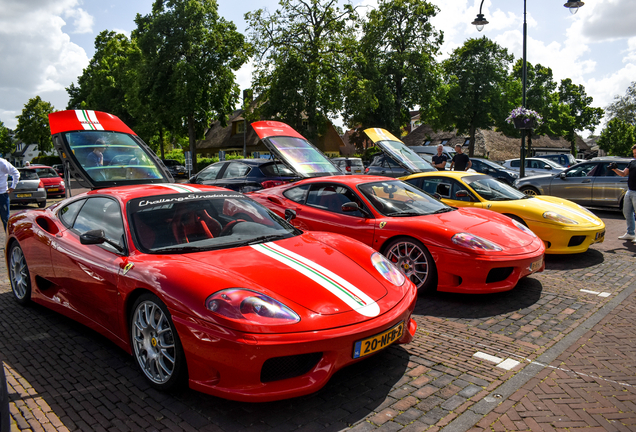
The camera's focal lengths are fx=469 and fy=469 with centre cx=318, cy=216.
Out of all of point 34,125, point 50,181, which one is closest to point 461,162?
point 50,181

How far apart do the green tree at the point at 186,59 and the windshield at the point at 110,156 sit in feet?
82.7

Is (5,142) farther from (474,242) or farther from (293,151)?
(474,242)

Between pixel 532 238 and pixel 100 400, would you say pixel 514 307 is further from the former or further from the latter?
pixel 100 400

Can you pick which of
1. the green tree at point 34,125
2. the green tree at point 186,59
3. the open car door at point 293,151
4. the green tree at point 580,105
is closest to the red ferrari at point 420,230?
the open car door at point 293,151

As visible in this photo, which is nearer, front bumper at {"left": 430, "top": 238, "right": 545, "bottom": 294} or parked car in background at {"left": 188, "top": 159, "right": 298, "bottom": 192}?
front bumper at {"left": 430, "top": 238, "right": 545, "bottom": 294}

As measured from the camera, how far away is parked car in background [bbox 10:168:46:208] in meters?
16.1

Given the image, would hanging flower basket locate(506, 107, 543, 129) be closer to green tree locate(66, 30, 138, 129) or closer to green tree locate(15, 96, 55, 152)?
green tree locate(66, 30, 138, 129)

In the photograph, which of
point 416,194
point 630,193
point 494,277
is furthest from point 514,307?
point 630,193

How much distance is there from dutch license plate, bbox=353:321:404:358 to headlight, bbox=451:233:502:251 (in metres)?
2.11

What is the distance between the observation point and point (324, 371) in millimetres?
2717

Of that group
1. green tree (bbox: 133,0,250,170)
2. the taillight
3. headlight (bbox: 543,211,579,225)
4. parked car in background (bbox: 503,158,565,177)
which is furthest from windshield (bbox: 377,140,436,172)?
green tree (bbox: 133,0,250,170)

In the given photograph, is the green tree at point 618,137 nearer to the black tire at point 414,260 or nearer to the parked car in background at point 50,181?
the parked car in background at point 50,181

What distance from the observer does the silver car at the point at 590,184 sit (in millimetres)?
12086

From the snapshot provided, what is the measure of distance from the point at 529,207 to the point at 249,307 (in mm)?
5730
